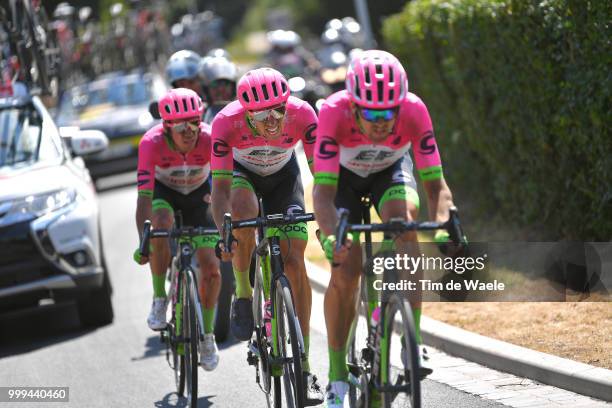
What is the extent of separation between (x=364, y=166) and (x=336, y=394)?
1.23 meters

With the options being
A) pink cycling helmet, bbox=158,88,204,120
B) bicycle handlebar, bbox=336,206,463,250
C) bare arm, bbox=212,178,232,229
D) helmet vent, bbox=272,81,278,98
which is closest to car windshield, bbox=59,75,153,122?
pink cycling helmet, bbox=158,88,204,120

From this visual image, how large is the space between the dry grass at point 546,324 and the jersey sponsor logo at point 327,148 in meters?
2.22

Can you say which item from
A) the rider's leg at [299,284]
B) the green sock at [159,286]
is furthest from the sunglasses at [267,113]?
the green sock at [159,286]

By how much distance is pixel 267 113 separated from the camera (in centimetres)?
684

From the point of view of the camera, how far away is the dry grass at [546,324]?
7.34 m

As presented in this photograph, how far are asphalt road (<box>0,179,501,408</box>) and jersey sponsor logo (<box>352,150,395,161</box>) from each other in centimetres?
169

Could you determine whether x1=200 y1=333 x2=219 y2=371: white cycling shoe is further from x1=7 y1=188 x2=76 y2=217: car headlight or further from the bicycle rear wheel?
x1=7 y1=188 x2=76 y2=217: car headlight

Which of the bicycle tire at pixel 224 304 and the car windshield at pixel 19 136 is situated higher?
the car windshield at pixel 19 136

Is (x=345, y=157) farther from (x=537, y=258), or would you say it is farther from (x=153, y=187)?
(x=537, y=258)

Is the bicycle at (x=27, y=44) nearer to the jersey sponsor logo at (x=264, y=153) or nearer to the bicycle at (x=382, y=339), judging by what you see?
the jersey sponsor logo at (x=264, y=153)

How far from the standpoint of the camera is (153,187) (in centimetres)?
832

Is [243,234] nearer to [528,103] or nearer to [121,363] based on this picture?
[121,363]

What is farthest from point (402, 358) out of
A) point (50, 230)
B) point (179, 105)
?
point (50, 230)

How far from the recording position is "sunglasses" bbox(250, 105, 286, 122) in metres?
6.83
